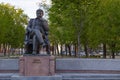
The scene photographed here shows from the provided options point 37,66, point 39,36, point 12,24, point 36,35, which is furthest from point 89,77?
point 12,24

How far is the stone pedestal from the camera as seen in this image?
17812mm

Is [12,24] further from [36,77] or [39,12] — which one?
[36,77]

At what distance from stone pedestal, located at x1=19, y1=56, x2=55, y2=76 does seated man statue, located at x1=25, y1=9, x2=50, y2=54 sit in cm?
43

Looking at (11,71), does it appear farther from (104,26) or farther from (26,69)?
(104,26)

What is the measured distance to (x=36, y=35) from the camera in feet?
59.4

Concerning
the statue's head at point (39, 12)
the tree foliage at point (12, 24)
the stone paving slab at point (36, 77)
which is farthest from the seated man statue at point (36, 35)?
the tree foliage at point (12, 24)

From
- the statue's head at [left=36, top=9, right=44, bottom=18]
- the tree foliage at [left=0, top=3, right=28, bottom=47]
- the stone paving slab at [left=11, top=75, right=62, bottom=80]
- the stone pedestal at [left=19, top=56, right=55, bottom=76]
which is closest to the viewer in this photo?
the stone paving slab at [left=11, top=75, right=62, bottom=80]

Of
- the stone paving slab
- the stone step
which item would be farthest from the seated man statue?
the stone step

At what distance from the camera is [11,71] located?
1969cm

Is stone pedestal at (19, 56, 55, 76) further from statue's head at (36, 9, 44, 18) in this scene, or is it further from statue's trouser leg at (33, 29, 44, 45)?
statue's head at (36, 9, 44, 18)

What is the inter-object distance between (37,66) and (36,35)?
1547 mm

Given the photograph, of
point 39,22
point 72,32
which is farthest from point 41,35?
point 72,32

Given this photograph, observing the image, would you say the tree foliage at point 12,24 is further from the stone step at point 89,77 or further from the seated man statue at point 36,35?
the stone step at point 89,77

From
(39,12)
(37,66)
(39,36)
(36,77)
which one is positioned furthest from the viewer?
(39,12)
